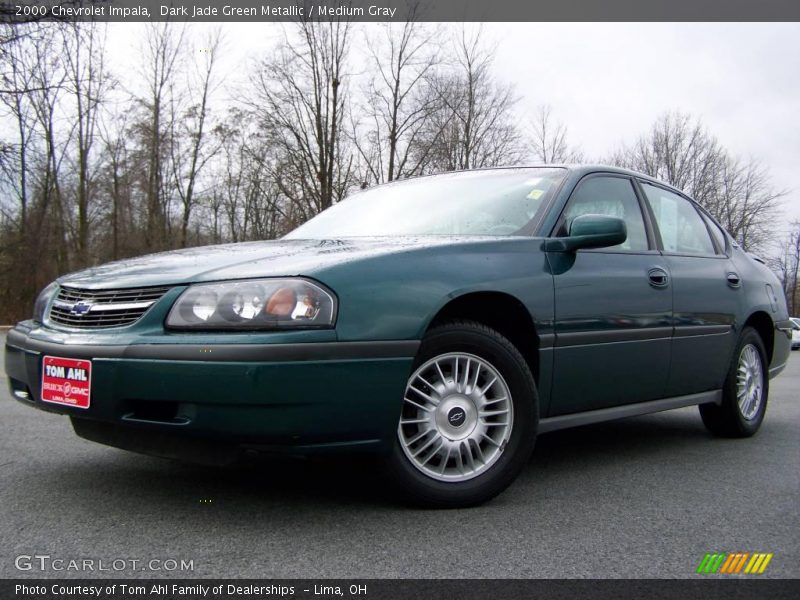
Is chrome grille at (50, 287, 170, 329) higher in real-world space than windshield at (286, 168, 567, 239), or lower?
lower

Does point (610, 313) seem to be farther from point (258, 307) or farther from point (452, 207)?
point (258, 307)

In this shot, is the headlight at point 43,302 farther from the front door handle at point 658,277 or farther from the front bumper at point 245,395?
the front door handle at point 658,277

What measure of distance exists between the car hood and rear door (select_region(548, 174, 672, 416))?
1.98 ft

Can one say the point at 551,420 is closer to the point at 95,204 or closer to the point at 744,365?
the point at 744,365

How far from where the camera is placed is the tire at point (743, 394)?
475 centimetres

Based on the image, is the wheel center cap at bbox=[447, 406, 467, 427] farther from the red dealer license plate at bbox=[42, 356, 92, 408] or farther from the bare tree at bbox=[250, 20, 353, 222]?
the bare tree at bbox=[250, 20, 353, 222]

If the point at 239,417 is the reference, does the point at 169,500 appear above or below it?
below

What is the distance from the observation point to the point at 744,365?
A: 4.93 meters

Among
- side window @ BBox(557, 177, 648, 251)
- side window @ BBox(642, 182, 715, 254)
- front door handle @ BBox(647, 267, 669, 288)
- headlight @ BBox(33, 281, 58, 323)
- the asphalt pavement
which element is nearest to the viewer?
the asphalt pavement

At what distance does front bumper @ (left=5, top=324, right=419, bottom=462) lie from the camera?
2.51 m

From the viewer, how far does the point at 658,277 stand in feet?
13.2

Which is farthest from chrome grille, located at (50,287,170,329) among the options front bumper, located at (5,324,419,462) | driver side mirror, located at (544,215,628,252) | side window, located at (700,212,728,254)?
side window, located at (700,212,728,254)

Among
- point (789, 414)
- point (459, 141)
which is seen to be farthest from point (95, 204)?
point (789, 414)
